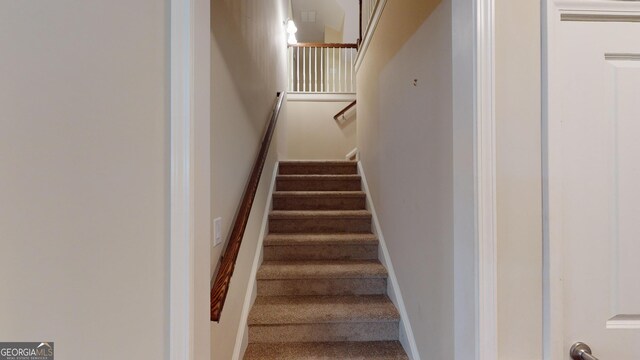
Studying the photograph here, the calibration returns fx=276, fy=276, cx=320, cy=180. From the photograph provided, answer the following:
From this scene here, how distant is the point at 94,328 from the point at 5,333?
0.76 feet

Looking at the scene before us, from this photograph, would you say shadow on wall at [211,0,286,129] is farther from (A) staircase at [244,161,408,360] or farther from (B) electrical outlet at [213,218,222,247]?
(A) staircase at [244,161,408,360]

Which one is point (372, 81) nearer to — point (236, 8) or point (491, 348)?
point (236, 8)

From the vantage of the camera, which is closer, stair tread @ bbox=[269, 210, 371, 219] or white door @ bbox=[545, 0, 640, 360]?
white door @ bbox=[545, 0, 640, 360]

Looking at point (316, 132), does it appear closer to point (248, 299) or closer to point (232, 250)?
point (248, 299)

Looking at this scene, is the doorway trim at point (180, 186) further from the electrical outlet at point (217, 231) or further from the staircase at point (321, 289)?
the staircase at point (321, 289)

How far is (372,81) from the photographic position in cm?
269

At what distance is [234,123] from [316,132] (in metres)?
3.63

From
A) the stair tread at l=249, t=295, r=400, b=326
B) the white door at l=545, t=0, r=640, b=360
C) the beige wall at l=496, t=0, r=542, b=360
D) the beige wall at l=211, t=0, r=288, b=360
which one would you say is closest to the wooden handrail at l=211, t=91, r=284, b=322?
the beige wall at l=211, t=0, r=288, b=360

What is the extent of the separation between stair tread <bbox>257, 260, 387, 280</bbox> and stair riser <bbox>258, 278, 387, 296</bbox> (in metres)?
0.04

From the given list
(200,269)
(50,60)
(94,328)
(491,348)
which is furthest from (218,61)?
(491,348)

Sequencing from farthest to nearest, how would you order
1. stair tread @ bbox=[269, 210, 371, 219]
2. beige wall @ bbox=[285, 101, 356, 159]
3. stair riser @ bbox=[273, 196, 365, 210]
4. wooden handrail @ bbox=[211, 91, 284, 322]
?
beige wall @ bbox=[285, 101, 356, 159] < stair riser @ bbox=[273, 196, 365, 210] < stair tread @ bbox=[269, 210, 371, 219] < wooden handrail @ bbox=[211, 91, 284, 322]

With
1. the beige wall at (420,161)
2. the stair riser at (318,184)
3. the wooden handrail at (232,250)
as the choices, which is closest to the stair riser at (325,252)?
the beige wall at (420,161)

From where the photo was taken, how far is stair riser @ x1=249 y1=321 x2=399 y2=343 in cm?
179

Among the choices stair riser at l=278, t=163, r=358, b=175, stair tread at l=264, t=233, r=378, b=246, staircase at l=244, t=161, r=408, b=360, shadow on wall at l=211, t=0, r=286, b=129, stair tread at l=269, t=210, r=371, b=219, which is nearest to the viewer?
shadow on wall at l=211, t=0, r=286, b=129
